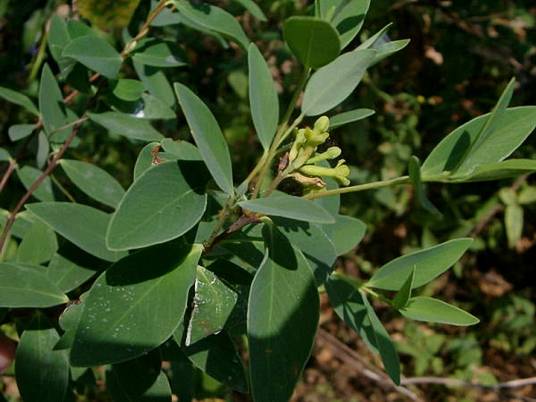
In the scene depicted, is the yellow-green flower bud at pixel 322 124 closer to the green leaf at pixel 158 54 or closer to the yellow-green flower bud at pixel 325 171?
the yellow-green flower bud at pixel 325 171

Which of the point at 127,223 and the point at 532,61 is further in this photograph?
the point at 532,61

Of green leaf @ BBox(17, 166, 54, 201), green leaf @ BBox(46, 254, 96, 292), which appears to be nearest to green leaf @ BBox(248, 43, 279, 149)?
green leaf @ BBox(46, 254, 96, 292)

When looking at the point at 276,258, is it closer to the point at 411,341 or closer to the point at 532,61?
the point at 532,61

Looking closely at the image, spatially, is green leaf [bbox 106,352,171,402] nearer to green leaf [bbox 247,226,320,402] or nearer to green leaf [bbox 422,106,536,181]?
green leaf [bbox 247,226,320,402]

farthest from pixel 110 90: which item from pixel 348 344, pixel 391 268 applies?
pixel 348 344

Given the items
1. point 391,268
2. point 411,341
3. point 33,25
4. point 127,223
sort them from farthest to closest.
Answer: point 411,341, point 33,25, point 391,268, point 127,223
